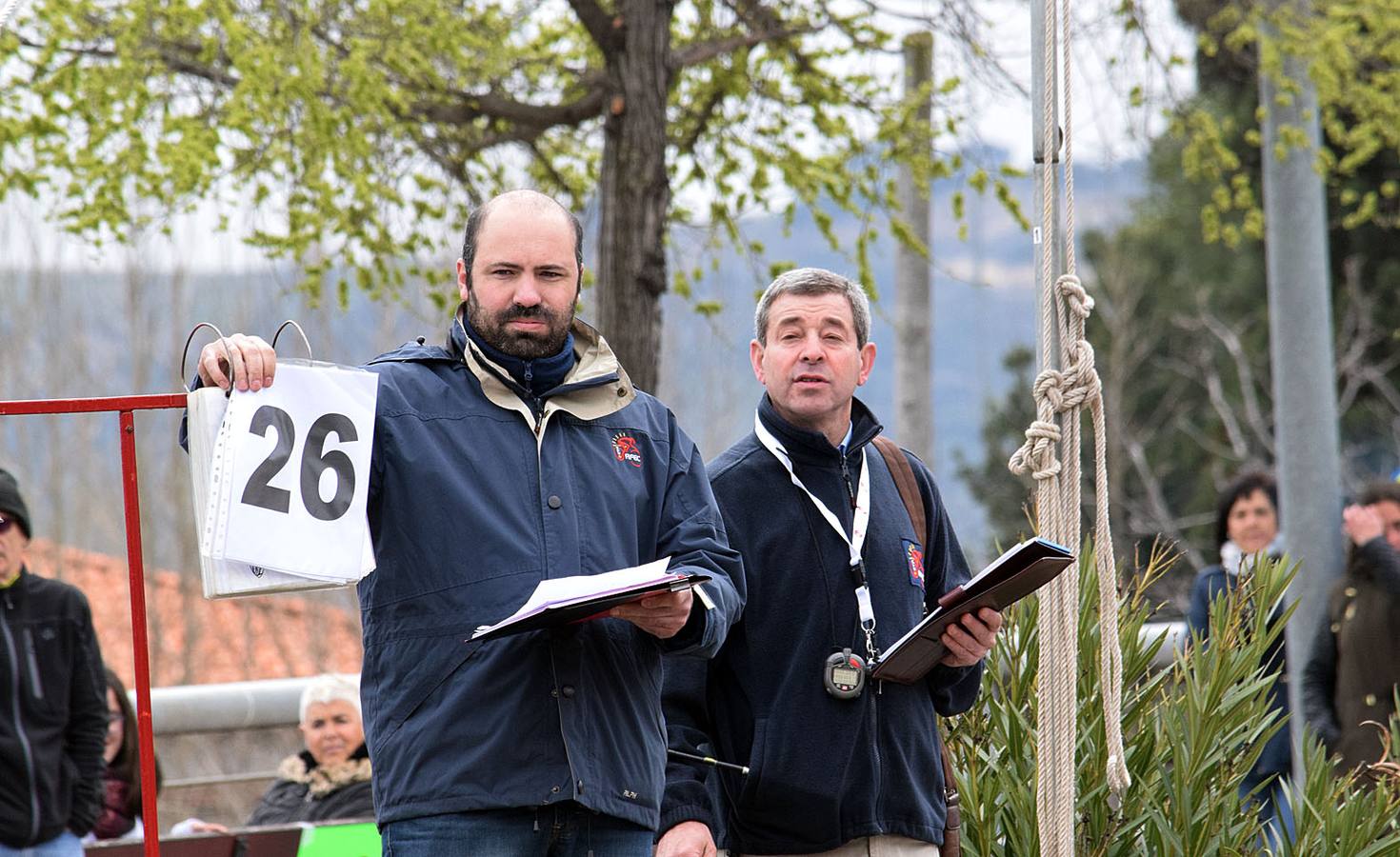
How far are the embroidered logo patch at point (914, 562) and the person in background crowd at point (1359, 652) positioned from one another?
332 cm

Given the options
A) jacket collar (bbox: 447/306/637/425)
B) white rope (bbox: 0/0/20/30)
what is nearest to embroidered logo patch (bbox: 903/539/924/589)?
jacket collar (bbox: 447/306/637/425)

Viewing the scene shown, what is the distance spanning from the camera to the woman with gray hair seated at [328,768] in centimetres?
664

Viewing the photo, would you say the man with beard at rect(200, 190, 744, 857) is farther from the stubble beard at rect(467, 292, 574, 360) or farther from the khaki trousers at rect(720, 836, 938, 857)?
the khaki trousers at rect(720, 836, 938, 857)

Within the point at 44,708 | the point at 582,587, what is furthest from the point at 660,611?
the point at 44,708

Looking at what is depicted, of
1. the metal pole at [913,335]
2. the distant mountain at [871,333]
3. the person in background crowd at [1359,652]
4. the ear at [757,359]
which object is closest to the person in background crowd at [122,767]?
the distant mountain at [871,333]

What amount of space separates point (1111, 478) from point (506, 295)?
19.8 metres

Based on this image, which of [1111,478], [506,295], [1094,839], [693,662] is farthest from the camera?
[1111,478]

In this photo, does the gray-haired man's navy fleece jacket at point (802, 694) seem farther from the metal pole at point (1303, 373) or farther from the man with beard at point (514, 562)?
the metal pole at point (1303, 373)

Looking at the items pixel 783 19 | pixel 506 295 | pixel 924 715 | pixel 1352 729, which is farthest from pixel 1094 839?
pixel 783 19

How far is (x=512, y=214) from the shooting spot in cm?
322

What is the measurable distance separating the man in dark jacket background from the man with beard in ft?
9.91

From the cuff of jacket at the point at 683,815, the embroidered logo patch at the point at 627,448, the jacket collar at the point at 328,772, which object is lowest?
the jacket collar at the point at 328,772

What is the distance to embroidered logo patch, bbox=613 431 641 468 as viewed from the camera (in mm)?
3236

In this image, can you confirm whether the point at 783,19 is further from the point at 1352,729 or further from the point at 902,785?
the point at 902,785
